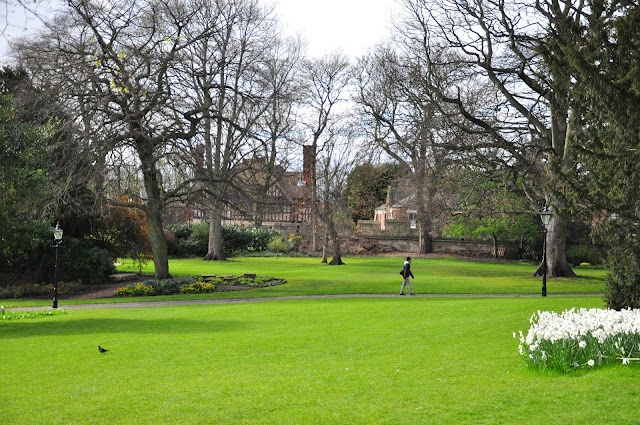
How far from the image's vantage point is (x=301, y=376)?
11.2 metres

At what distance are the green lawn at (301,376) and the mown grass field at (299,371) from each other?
0.03 metres

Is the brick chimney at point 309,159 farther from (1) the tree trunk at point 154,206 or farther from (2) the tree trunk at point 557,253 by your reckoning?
(2) the tree trunk at point 557,253

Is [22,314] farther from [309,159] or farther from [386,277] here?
[309,159]

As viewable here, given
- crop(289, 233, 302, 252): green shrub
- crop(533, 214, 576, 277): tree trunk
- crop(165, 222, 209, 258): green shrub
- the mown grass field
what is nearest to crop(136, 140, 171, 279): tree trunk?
the mown grass field

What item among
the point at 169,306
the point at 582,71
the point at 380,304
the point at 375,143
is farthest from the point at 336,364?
the point at 375,143

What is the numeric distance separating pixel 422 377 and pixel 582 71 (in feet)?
21.0

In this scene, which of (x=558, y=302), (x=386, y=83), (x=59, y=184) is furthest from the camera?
(x=386, y=83)

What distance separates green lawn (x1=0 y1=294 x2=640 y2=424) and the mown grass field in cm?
3

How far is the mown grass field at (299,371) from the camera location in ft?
28.5

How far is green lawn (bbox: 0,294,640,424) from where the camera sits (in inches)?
340

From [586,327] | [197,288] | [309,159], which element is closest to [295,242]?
[309,159]

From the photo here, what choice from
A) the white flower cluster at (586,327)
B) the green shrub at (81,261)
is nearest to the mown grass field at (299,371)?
the white flower cluster at (586,327)

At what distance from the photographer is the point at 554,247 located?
129ft

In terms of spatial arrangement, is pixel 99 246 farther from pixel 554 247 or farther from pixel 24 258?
pixel 554 247
